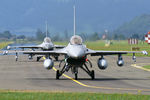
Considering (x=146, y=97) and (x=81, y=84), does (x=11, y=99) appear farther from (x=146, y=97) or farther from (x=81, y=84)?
(x=81, y=84)

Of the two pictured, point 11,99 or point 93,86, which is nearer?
point 11,99

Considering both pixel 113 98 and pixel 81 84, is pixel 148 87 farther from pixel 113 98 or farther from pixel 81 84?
pixel 113 98

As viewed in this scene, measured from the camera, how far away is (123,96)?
1845 centimetres

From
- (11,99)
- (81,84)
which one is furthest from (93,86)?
(11,99)

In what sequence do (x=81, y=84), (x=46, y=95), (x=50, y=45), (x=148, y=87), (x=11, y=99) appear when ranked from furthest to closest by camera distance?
1. (x=50, y=45)
2. (x=81, y=84)
3. (x=148, y=87)
4. (x=46, y=95)
5. (x=11, y=99)

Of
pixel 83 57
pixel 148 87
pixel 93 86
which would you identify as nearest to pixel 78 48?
pixel 83 57

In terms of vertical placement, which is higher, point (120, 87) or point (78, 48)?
point (78, 48)

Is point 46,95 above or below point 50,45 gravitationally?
below

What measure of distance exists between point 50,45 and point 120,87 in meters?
32.7

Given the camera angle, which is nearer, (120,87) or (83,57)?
(120,87)

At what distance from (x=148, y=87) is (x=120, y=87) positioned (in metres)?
1.52

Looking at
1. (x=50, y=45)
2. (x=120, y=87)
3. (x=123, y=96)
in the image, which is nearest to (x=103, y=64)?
(x=120, y=87)

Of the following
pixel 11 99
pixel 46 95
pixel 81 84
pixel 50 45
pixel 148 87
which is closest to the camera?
pixel 11 99

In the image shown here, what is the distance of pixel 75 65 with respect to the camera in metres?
26.4
